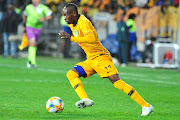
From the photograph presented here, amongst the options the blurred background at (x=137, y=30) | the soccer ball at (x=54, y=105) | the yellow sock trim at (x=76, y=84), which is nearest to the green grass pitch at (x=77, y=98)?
the soccer ball at (x=54, y=105)

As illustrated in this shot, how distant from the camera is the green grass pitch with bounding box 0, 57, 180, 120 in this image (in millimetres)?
8023

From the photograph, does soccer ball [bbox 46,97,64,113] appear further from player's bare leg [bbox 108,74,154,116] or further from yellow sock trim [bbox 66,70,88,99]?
player's bare leg [bbox 108,74,154,116]

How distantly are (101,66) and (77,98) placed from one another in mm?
2191

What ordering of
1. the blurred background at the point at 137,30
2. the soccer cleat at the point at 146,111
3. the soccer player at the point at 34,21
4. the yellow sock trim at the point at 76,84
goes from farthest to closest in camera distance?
the blurred background at the point at 137,30 → the soccer player at the point at 34,21 → the yellow sock trim at the point at 76,84 → the soccer cleat at the point at 146,111

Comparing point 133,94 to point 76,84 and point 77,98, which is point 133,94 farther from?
point 77,98

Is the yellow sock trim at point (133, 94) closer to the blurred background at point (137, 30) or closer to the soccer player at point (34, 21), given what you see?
the soccer player at point (34, 21)

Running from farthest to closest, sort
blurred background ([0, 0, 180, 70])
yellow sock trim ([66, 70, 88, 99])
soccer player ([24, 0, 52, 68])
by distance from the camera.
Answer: blurred background ([0, 0, 180, 70]) < soccer player ([24, 0, 52, 68]) < yellow sock trim ([66, 70, 88, 99])

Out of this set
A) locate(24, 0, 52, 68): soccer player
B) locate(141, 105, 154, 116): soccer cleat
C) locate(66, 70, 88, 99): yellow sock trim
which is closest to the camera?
locate(141, 105, 154, 116): soccer cleat

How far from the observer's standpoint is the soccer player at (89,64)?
318 inches

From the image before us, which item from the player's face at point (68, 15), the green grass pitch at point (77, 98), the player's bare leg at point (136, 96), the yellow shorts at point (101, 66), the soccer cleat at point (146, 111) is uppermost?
the player's face at point (68, 15)

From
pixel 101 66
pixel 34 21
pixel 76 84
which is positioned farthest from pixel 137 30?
pixel 76 84

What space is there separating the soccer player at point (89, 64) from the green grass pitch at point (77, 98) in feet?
0.87

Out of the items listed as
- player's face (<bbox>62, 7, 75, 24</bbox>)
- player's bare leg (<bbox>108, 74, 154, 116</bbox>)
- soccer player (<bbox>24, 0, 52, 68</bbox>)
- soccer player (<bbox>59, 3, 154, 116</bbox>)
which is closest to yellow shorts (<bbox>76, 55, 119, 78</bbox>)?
soccer player (<bbox>59, 3, 154, 116</bbox>)

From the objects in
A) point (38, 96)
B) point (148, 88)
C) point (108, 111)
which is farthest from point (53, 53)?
point (108, 111)
